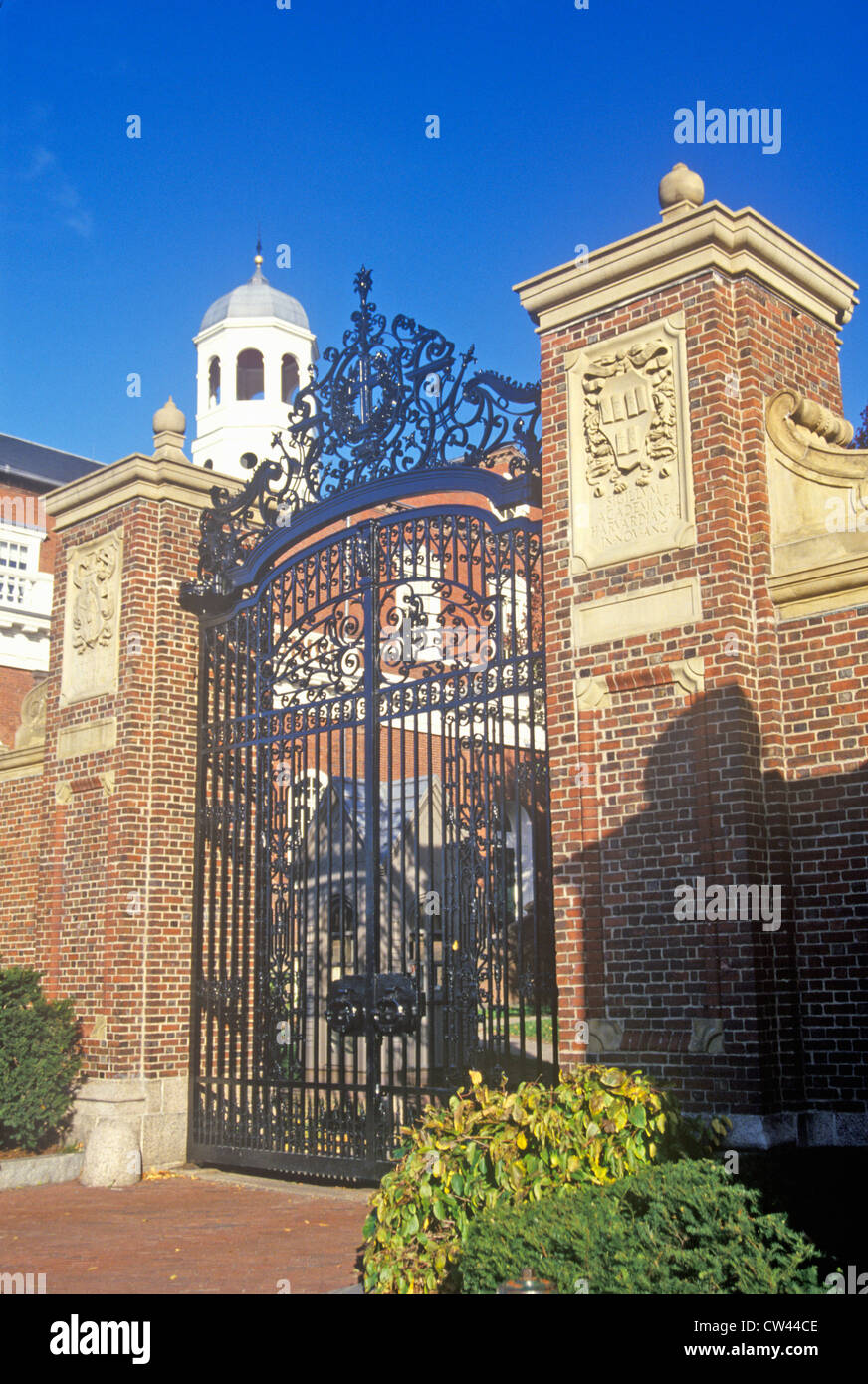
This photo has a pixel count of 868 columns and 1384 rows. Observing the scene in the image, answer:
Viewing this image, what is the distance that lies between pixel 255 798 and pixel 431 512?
10.4 feet

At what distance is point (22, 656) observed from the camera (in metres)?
27.7

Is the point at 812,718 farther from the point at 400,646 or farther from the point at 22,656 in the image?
the point at 22,656

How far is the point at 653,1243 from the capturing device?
473 centimetres

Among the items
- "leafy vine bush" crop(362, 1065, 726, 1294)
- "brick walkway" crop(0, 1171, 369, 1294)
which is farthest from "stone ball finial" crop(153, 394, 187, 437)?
"leafy vine bush" crop(362, 1065, 726, 1294)

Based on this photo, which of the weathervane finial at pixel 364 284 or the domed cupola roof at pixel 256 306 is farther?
the domed cupola roof at pixel 256 306

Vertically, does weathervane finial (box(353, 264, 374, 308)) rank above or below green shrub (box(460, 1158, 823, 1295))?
above

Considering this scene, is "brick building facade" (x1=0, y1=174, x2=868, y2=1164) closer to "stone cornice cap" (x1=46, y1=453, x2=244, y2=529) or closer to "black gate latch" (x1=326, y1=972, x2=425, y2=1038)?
"black gate latch" (x1=326, y1=972, x2=425, y2=1038)

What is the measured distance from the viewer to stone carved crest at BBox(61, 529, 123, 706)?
1248 centimetres

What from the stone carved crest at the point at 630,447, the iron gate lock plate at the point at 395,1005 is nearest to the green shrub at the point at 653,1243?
the stone carved crest at the point at 630,447

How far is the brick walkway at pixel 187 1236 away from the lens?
23.0ft

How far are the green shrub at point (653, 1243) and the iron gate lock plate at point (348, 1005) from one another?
458cm

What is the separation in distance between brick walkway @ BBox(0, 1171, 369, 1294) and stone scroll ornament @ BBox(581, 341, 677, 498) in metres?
4.97

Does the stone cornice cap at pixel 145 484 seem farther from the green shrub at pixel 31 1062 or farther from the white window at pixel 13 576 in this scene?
the white window at pixel 13 576

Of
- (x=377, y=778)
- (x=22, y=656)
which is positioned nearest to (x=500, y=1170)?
(x=377, y=778)
